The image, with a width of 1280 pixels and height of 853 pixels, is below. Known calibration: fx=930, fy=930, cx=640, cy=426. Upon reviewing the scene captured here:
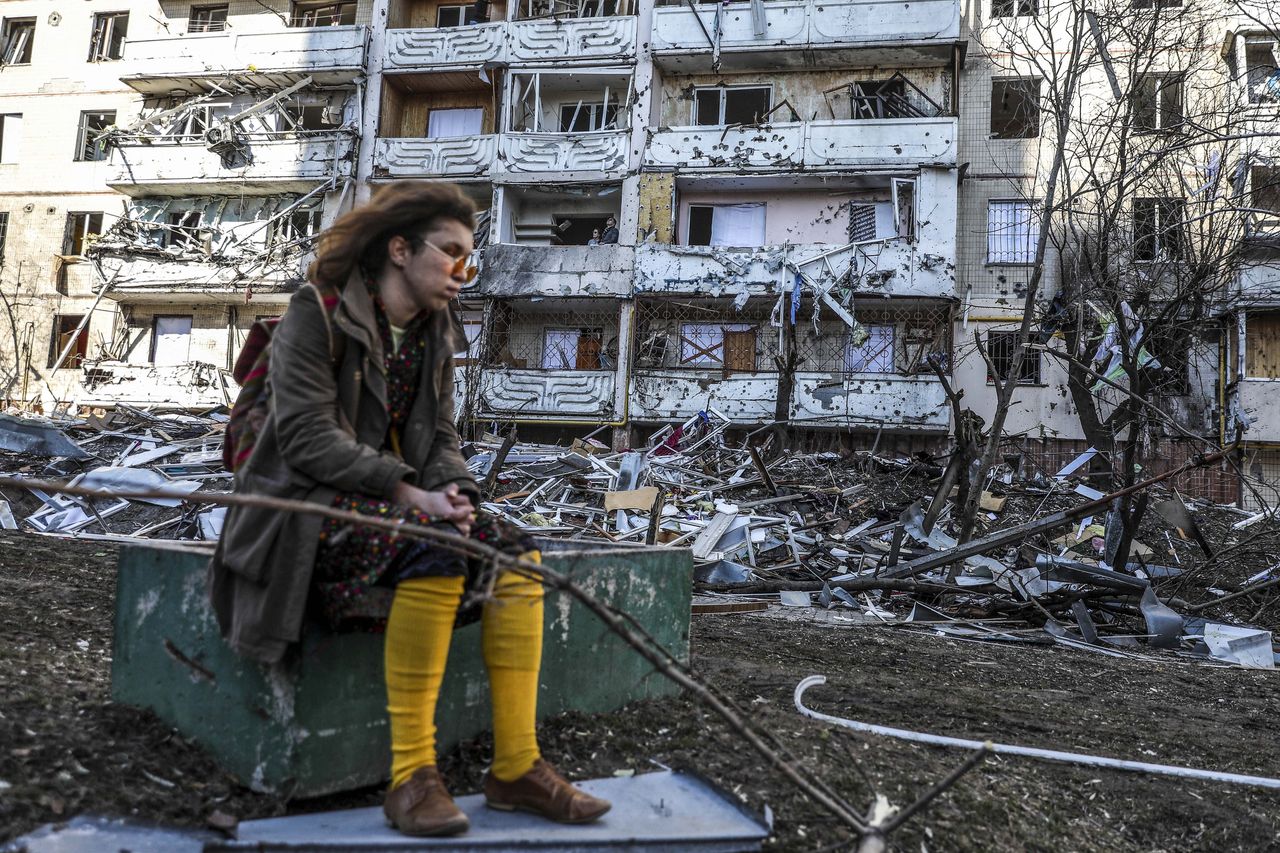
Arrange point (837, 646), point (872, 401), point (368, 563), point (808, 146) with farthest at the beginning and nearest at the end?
point (808, 146) → point (872, 401) → point (837, 646) → point (368, 563)

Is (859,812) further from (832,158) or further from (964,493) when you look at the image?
(832,158)

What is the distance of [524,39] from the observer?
23.8 m

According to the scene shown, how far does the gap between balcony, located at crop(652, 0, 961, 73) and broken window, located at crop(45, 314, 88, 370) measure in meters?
18.5

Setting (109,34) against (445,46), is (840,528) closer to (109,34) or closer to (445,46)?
(445,46)

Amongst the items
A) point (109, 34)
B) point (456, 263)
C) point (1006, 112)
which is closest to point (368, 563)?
point (456, 263)

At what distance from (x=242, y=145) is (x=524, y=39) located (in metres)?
8.38

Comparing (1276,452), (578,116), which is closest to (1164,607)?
(1276,452)

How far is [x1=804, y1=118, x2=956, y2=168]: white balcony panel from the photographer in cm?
2161

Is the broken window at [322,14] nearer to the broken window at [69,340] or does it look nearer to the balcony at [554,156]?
the balcony at [554,156]

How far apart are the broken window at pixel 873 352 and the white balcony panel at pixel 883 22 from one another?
274 inches

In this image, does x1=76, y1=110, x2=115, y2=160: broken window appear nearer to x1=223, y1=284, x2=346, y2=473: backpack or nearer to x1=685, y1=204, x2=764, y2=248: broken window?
x1=685, y1=204, x2=764, y2=248: broken window

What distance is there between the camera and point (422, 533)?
6.64ft

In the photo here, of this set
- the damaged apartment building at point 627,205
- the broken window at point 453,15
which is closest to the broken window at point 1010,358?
the damaged apartment building at point 627,205

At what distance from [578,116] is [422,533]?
2478 cm
